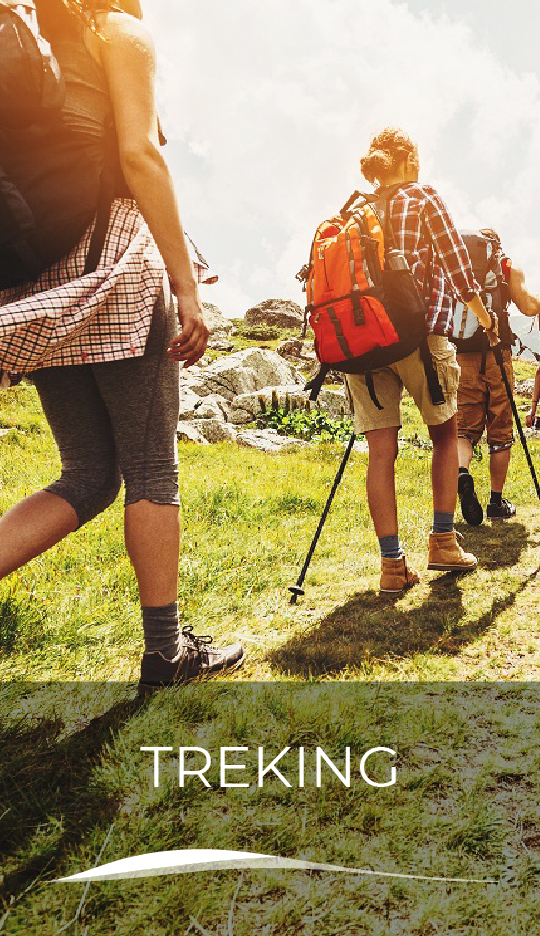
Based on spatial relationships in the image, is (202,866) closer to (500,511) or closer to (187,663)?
(187,663)

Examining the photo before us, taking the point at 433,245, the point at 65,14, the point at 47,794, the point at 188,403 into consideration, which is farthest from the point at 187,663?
the point at 188,403

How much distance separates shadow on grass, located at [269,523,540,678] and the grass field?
16 millimetres

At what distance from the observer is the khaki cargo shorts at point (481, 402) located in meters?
6.86

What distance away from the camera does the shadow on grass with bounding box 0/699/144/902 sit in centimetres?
179

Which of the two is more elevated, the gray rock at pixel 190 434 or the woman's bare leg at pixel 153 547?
the gray rock at pixel 190 434

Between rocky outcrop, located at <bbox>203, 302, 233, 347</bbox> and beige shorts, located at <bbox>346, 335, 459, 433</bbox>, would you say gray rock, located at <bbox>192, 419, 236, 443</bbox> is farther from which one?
rocky outcrop, located at <bbox>203, 302, 233, 347</bbox>

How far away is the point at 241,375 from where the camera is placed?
19969mm

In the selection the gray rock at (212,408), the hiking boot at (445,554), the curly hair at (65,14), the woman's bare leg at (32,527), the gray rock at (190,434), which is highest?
the gray rock at (212,408)

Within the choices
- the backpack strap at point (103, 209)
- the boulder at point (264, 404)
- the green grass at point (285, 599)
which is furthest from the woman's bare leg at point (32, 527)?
the boulder at point (264, 404)

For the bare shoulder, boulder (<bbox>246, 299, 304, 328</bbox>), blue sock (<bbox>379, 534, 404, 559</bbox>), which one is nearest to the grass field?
blue sock (<bbox>379, 534, 404, 559</bbox>)

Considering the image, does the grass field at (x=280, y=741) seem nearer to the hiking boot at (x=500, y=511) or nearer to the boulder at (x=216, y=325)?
the hiking boot at (x=500, y=511)

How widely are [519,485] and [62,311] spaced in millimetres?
7769

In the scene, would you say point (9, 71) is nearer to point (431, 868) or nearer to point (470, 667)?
point (431, 868)

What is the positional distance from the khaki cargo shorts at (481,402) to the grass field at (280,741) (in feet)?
7.33
